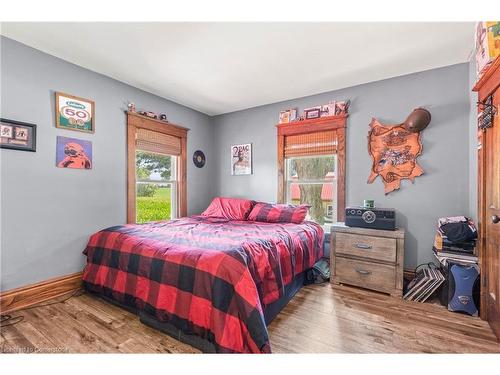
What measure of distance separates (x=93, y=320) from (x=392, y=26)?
340 cm

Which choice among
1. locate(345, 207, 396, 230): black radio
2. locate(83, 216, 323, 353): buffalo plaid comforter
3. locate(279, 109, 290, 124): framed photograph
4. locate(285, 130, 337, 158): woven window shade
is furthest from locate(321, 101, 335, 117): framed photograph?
locate(83, 216, 323, 353): buffalo plaid comforter

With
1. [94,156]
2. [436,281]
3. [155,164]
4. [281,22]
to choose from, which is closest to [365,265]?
[436,281]

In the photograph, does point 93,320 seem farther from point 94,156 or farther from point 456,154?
point 456,154

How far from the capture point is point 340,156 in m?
3.12

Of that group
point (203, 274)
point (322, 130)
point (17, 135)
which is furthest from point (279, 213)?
point (17, 135)

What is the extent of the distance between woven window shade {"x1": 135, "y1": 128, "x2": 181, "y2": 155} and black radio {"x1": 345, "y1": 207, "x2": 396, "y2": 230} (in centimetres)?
259

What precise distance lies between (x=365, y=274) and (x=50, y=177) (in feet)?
11.0

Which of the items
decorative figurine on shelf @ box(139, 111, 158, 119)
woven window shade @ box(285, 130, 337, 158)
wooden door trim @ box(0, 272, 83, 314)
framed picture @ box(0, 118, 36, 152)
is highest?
decorative figurine on shelf @ box(139, 111, 158, 119)

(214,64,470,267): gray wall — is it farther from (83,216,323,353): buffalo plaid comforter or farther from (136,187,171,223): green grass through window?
(136,187,171,223): green grass through window

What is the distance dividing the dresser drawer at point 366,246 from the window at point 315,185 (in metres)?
0.60

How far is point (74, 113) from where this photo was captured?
248cm

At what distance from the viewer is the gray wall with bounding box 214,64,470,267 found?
2.48m

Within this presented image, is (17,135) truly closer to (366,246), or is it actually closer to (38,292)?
(38,292)

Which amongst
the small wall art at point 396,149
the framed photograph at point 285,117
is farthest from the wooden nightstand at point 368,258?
the framed photograph at point 285,117
